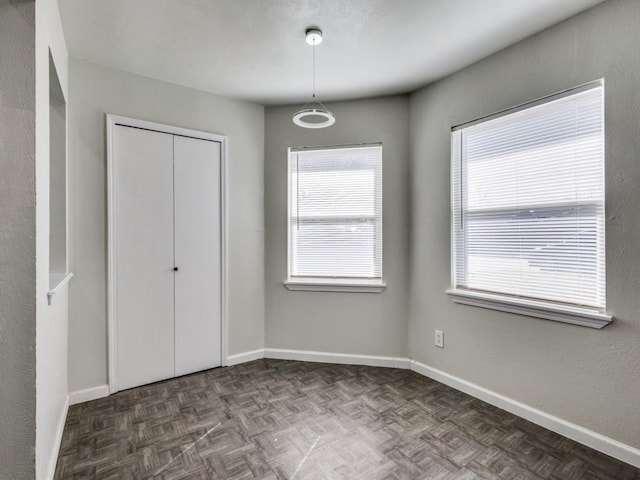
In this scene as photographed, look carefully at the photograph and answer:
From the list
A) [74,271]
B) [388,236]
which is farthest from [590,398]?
[74,271]

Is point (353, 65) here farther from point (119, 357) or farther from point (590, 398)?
point (119, 357)

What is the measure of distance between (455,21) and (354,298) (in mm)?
2272

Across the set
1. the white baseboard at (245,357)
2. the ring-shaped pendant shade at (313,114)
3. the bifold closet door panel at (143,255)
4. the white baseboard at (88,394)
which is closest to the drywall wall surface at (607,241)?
the ring-shaped pendant shade at (313,114)

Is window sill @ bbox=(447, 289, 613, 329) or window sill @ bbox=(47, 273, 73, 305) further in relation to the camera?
window sill @ bbox=(447, 289, 613, 329)

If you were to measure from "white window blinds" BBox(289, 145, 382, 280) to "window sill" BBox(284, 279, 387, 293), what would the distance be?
0.26 feet

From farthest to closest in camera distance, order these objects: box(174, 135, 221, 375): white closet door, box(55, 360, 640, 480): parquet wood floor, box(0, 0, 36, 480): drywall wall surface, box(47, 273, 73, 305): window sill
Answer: box(174, 135, 221, 375): white closet door < box(55, 360, 640, 480): parquet wood floor < box(47, 273, 73, 305): window sill < box(0, 0, 36, 480): drywall wall surface

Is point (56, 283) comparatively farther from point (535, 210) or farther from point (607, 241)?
point (607, 241)

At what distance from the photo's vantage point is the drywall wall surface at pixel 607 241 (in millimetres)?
1869

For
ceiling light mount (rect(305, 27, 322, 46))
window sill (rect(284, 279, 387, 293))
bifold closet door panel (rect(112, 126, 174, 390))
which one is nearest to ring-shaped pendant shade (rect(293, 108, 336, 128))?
ceiling light mount (rect(305, 27, 322, 46))

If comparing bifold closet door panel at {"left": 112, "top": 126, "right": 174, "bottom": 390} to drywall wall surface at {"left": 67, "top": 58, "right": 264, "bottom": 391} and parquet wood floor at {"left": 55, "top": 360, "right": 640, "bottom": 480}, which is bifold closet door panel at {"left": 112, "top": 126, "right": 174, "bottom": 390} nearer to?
drywall wall surface at {"left": 67, "top": 58, "right": 264, "bottom": 391}

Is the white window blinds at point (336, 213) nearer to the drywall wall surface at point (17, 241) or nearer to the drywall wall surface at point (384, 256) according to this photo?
the drywall wall surface at point (384, 256)

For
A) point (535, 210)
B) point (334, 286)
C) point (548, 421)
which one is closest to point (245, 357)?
point (334, 286)

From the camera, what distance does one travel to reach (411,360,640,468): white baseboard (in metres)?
1.88

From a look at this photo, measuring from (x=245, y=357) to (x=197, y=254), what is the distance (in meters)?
1.09
